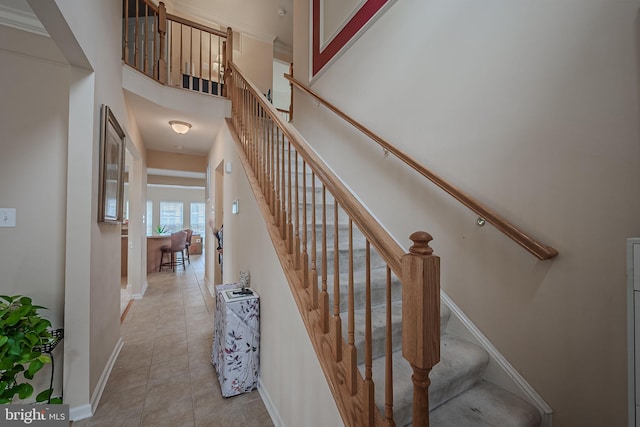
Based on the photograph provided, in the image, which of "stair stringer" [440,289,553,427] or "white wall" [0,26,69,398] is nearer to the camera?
"stair stringer" [440,289,553,427]

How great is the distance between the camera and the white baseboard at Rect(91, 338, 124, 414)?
1734 millimetres

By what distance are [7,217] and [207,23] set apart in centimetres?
501

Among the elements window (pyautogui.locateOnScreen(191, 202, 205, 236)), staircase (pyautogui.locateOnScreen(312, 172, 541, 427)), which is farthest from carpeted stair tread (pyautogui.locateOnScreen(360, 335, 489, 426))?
window (pyautogui.locateOnScreen(191, 202, 205, 236))

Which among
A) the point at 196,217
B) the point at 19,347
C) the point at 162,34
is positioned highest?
the point at 162,34

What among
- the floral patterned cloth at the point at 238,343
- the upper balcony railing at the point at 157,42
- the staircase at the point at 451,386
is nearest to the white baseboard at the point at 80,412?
the floral patterned cloth at the point at 238,343

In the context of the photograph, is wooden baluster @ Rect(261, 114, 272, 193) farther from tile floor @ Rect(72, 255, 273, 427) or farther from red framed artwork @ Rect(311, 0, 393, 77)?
tile floor @ Rect(72, 255, 273, 427)

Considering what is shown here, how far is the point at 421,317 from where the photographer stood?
70cm

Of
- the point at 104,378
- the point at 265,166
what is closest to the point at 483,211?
the point at 265,166

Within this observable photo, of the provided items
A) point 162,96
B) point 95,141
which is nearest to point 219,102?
point 162,96

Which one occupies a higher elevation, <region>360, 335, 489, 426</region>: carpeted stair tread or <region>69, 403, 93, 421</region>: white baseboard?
<region>360, 335, 489, 426</region>: carpeted stair tread

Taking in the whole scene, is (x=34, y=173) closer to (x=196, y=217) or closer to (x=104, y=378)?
(x=104, y=378)

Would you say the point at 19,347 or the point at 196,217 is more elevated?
the point at 196,217

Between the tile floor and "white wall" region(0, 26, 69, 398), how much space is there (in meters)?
0.42

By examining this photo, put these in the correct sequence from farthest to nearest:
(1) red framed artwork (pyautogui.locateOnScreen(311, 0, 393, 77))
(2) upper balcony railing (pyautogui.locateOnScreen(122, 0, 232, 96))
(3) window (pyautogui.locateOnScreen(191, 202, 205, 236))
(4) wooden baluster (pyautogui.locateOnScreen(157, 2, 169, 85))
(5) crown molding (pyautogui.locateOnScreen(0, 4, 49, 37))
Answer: (3) window (pyautogui.locateOnScreen(191, 202, 205, 236)), (4) wooden baluster (pyautogui.locateOnScreen(157, 2, 169, 85)), (2) upper balcony railing (pyautogui.locateOnScreen(122, 0, 232, 96)), (1) red framed artwork (pyautogui.locateOnScreen(311, 0, 393, 77)), (5) crown molding (pyautogui.locateOnScreen(0, 4, 49, 37))
